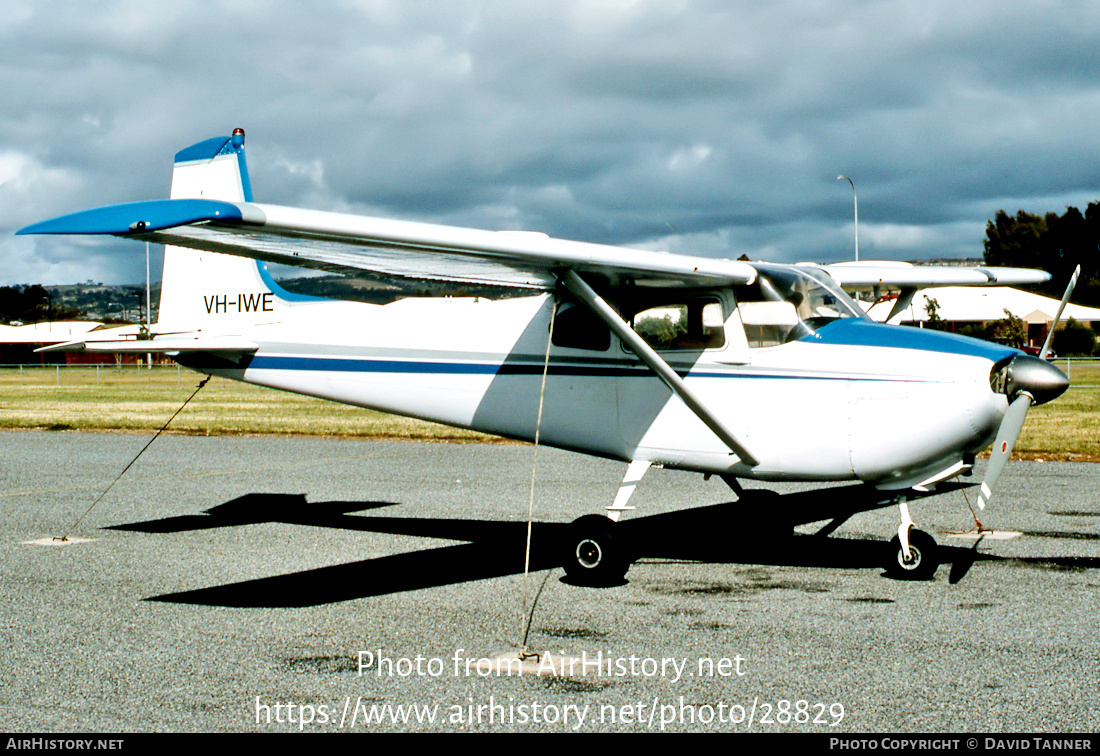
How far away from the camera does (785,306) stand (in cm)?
750

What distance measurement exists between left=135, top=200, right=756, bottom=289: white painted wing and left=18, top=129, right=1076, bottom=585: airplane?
2 centimetres

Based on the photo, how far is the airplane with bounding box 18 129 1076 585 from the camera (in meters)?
6.60

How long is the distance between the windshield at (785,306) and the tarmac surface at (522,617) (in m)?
1.82

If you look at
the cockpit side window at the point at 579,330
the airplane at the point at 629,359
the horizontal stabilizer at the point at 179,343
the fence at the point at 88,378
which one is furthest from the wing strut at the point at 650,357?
the fence at the point at 88,378

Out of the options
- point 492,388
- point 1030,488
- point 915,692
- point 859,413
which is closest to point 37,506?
point 492,388

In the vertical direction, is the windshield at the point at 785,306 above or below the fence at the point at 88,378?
above

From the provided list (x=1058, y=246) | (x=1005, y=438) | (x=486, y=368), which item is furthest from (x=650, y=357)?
(x=1058, y=246)

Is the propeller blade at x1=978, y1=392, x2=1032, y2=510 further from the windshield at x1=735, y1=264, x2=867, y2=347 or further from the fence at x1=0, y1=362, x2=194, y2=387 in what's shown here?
the fence at x1=0, y1=362, x2=194, y2=387

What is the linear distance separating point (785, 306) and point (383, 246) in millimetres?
3105

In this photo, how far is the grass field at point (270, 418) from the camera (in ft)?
58.6

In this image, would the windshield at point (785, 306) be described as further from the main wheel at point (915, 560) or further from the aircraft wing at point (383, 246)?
the main wheel at point (915, 560)

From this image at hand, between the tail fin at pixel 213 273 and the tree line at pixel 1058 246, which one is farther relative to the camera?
the tree line at pixel 1058 246

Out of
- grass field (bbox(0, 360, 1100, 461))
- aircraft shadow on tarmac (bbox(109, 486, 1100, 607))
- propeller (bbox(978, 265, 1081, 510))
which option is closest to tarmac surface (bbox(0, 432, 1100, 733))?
aircraft shadow on tarmac (bbox(109, 486, 1100, 607))

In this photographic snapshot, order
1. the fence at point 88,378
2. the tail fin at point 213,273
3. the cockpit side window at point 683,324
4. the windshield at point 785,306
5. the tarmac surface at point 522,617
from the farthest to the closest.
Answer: the fence at point 88,378, the tail fin at point 213,273, the cockpit side window at point 683,324, the windshield at point 785,306, the tarmac surface at point 522,617
